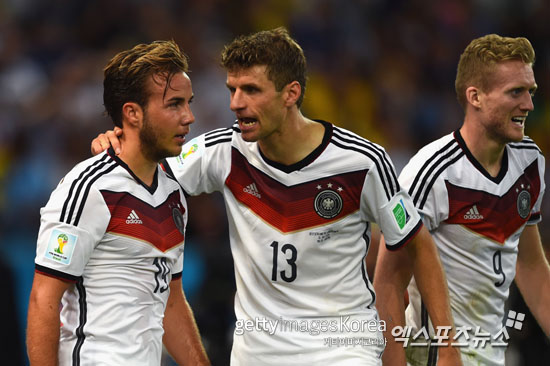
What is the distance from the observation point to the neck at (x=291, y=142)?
5277 mm

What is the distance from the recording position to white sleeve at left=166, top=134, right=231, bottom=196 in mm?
5359

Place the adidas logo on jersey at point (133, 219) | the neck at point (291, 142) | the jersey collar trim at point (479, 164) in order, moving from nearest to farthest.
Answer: the adidas logo on jersey at point (133, 219) < the neck at point (291, 142) < the jersey collar trim at point (479, 164)

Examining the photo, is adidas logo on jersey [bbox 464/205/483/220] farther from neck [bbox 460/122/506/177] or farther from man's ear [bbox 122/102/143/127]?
man's ear [bbox 122/102/143/127]

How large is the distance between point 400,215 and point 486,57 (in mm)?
1102

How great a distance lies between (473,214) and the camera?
221 inches

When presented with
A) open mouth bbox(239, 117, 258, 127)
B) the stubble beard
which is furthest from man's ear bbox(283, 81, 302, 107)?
the stubble beard

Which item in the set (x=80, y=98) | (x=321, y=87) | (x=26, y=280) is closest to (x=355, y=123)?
(x=321, y=87)

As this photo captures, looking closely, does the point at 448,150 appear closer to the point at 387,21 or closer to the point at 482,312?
the point at 482,312

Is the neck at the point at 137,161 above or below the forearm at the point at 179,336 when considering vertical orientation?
above

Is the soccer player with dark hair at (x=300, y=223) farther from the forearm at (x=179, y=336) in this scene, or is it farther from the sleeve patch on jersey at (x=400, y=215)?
the forearm at (x=179, y=336)

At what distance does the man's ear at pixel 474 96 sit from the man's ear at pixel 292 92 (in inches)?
41.7

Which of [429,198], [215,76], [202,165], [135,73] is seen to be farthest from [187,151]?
[215,76]

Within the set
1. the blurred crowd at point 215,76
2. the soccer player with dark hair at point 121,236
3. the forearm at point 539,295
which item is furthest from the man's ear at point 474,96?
the blurred crowd at point 215,76

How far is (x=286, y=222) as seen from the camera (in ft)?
17.2
